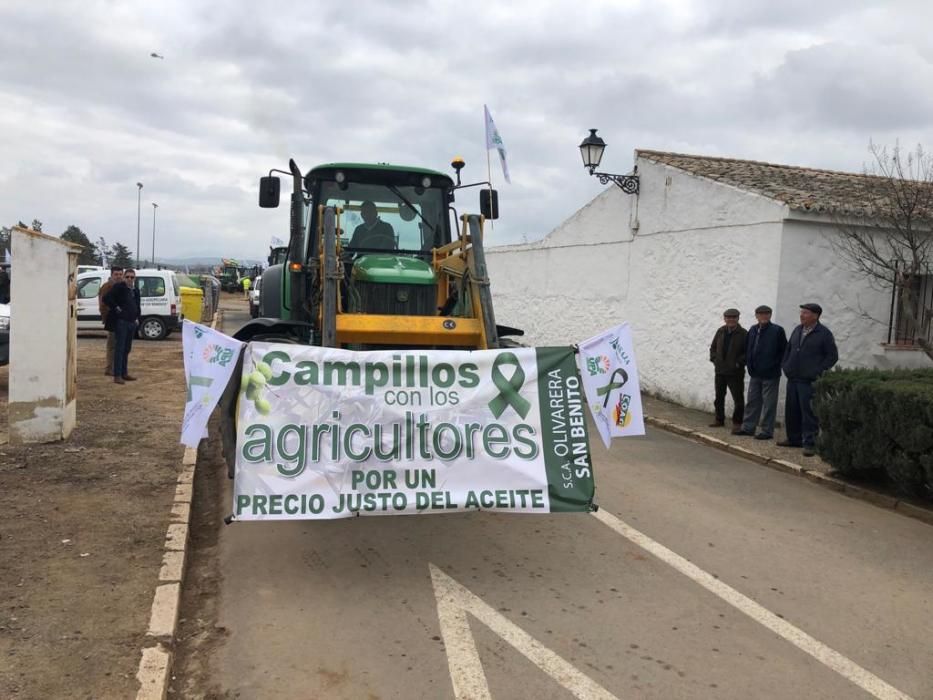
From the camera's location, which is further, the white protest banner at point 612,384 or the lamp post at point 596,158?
the lamp post at point 596,158

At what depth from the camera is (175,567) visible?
4789 mm

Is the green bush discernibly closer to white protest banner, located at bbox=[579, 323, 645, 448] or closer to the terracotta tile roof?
white protest banner, located at bbox=[579, 323, 645, 448]

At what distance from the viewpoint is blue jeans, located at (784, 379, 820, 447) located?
29.7ft

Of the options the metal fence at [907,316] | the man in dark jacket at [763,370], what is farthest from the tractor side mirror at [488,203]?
the metal fence at [907,316]

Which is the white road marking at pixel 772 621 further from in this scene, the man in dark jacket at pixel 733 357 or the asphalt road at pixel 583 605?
the man in dark jacket at pixel 733 357

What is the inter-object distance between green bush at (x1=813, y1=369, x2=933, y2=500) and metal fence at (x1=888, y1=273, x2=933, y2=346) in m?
3.14

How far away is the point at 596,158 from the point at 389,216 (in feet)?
20.9

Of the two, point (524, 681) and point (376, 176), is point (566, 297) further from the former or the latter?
point (524, 681)

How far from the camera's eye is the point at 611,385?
214 inches

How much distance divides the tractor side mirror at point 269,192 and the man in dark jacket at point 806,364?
612cm

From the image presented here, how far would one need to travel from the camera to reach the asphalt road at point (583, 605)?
3.78 metres

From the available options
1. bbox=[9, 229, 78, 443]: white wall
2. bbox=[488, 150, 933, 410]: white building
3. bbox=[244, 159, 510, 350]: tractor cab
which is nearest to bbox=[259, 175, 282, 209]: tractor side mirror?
bbox=[244, 159, 510, 350]: tractor cab

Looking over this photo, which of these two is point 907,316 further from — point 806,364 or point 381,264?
point 381,264

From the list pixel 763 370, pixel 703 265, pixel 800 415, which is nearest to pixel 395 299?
pixel 763 370
